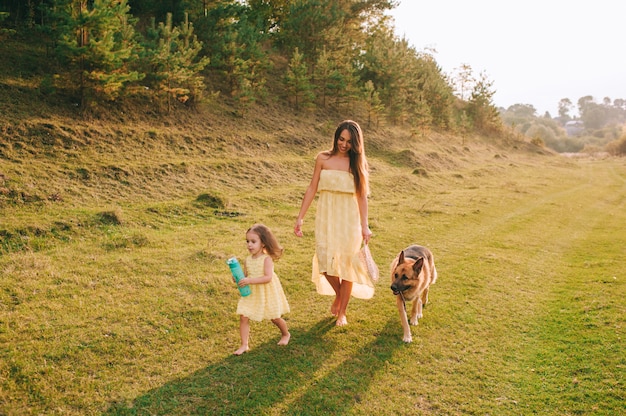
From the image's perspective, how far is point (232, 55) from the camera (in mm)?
22016

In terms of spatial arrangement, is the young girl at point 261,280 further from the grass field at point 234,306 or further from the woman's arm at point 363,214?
the woman's arm at point 363,214

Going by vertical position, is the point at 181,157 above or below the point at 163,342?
above

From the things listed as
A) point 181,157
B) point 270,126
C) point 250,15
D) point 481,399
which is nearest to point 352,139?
point 481,399

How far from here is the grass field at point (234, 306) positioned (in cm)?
470

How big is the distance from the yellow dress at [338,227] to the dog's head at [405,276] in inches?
20.6

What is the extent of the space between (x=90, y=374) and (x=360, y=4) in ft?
117

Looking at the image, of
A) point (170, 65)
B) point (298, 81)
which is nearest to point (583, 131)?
point (298, 81)

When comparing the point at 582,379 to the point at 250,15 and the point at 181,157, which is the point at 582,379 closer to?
the point at 181,157

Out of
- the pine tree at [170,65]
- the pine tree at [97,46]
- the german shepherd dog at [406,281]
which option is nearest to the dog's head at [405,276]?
the german shepherd dog at [406,281]

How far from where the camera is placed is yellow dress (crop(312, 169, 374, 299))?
5.79 meters

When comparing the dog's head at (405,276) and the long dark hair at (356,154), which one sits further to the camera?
the dog's head at (405,276)

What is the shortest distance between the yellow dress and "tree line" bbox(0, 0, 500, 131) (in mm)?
12018

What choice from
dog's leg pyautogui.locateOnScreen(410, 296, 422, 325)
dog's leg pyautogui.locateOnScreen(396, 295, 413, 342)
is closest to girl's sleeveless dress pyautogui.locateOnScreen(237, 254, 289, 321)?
dog's leg pyautogui.locateOnScreen(396, 295, 413, 342)

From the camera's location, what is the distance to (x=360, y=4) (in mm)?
34125
